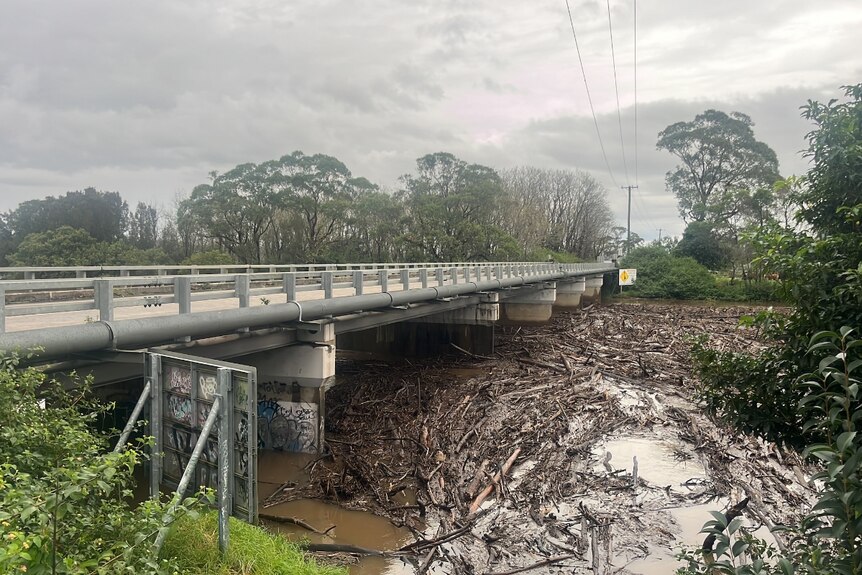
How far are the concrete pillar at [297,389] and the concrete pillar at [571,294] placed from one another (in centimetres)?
4147

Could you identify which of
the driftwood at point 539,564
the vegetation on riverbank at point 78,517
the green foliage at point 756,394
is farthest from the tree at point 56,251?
the green foliage at point 756,394

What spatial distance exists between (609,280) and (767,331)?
65.0 meters

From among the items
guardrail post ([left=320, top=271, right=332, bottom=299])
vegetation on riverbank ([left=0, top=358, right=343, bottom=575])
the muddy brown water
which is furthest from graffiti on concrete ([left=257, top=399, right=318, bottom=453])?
vegetation on riverbank ([left=0, top=358, right=343, bottom=575])

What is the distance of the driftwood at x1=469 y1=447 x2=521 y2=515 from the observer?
9.91 meters

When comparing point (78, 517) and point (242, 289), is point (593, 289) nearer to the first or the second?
point (242, 289)

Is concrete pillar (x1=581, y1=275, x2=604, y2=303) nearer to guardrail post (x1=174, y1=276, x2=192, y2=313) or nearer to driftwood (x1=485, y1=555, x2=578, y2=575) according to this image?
driftwood (x1=485, y1=555, x2=578, y2=575)

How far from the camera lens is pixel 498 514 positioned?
376 inches

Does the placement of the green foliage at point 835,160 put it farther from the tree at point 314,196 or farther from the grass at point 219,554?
the tree at point 314,196

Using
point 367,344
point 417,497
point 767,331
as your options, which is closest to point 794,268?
point 767,331

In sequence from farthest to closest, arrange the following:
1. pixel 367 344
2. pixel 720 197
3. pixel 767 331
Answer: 1. pixel 720 197
2. pixel 367 344
3. pixel 767 331

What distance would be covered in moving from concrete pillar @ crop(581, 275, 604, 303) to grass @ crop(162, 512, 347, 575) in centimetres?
5408

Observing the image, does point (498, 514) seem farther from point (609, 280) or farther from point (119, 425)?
point (609, 280)

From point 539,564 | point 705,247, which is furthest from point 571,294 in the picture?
point 539,564

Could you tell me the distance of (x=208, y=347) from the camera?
10742 mm
